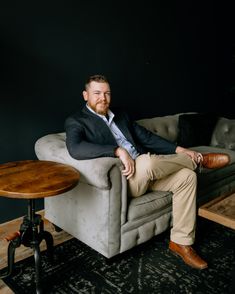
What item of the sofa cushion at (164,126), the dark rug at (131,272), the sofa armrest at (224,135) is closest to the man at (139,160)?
the dark rug at (131,272)

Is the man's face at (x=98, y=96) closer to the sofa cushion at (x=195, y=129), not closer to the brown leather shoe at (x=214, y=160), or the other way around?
the brown leather shoe at (x=214, y=160)

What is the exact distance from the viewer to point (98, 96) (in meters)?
2.42

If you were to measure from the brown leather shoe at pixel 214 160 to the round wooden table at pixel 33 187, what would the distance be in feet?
3.23

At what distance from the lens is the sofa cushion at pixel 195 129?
3338mm

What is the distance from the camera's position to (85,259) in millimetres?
2225

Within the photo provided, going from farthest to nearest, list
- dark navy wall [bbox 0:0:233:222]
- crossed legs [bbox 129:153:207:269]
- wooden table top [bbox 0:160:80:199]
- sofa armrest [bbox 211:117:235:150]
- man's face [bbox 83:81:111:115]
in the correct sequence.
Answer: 1. sofa armrest [bbox 211:117:235:150]
2. dark navy wall [bbox 0:0:233:222]
3. man's face [bbox 83:81:111:115]
4. crossed legs [bbox 129:153:207:269]
5. wooden table top [bbox 0:160:80:199]

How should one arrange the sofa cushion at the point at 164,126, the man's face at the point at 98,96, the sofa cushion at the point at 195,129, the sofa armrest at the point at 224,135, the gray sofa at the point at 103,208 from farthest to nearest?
the sofa armrest at the point at 224,135 → the sofa cushion at the point at 195,129 → the sofa cushion at the point at 164,126 → the man's face at the point at 98,96 → the gray sofa at the point at 103,208

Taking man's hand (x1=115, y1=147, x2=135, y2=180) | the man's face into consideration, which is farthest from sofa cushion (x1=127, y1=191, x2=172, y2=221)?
the man's face

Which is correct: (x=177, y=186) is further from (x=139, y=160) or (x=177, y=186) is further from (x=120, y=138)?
(x=120, y=138)

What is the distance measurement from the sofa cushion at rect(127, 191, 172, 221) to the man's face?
2.31ft

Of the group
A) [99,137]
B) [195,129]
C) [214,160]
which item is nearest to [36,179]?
[99,137]

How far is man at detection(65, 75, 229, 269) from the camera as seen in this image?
84.6 inches

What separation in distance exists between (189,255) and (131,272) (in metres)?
0.41

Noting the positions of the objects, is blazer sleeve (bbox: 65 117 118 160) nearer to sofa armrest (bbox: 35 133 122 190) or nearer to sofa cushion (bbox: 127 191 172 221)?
sofa armrest (bbox: 35 133 122 190)
